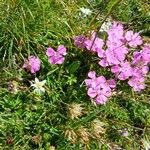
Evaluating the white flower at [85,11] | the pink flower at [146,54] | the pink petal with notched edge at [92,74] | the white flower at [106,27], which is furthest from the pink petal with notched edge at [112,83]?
the white flower at [85,11]

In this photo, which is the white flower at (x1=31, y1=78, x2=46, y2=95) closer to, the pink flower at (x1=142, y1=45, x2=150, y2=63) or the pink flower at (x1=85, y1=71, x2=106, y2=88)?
the pink flower at (x1=85, y1=71, x2=106, y2=88)

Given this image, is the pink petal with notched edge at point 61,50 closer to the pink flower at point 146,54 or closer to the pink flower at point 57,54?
the pink flower at point 57,54

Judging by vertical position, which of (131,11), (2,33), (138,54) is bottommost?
(2,33)

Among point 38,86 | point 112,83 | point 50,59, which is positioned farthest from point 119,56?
point 38,86

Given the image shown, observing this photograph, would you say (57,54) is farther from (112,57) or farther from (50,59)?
(112,57)

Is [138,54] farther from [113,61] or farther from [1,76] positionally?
[1,76]

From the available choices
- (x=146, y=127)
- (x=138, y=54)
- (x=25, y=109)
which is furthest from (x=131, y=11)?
(x=25, y=109)
